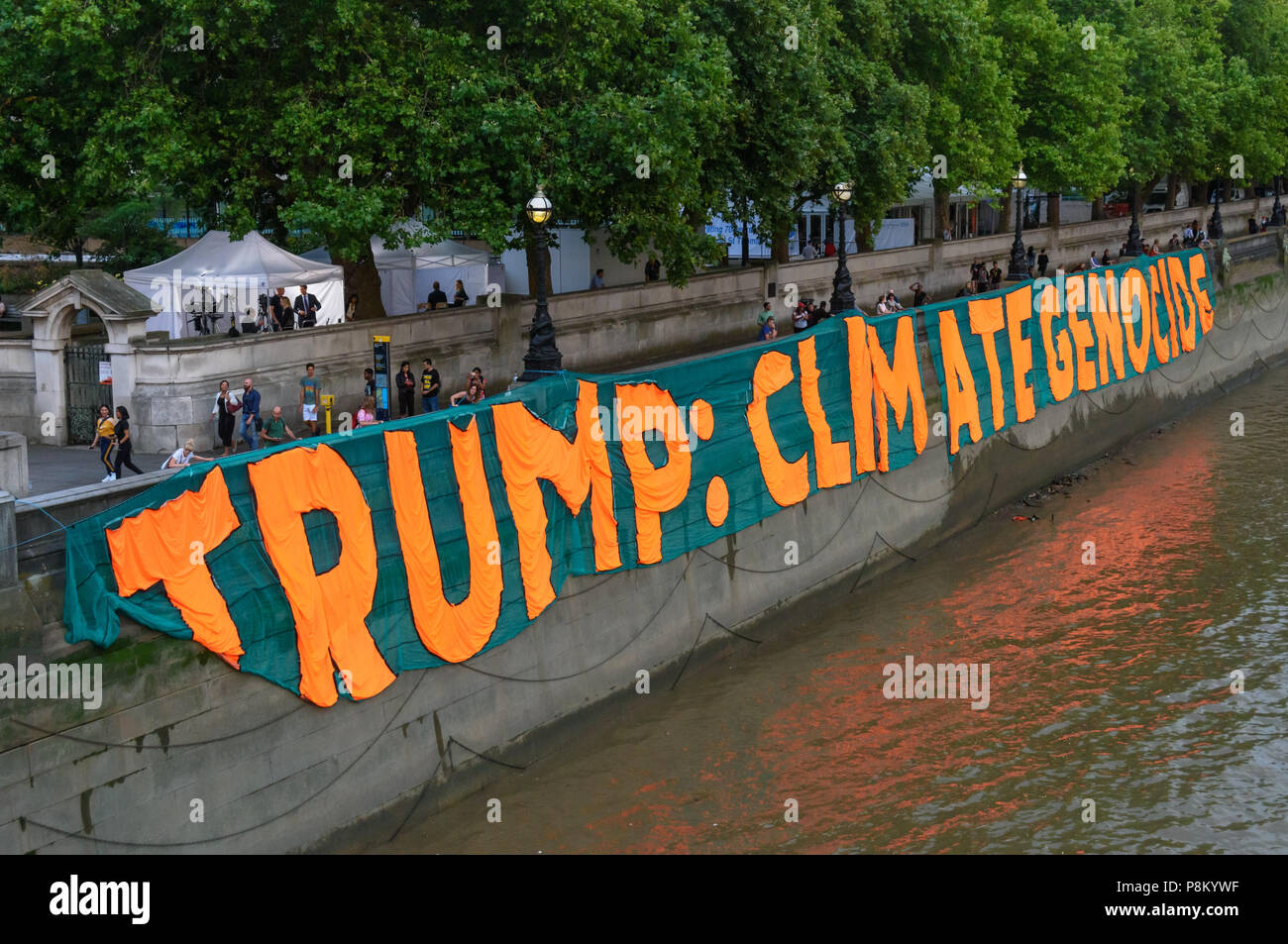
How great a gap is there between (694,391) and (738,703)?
5.72 meters

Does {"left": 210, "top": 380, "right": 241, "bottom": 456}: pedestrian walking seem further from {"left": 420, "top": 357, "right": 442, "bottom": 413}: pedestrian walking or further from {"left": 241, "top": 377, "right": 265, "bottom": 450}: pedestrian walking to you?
{"left": 420, "top": 357, "right": 442, "bottom": 413}: pedestrian walking

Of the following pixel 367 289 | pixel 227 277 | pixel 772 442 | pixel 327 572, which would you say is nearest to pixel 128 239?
pixel 367 289

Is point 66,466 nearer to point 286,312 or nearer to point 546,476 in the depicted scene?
point 286,312

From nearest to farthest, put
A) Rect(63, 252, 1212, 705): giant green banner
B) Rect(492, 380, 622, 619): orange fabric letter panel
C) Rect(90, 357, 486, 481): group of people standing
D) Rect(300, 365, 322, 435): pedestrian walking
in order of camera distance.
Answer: Rect(63, 252, 1212, 705): giant green banner → Rect(492, 380, 622, 619): orange fabric letter panel → Rect(90, 357, 486, 481): group of people standing → Rect(300, 365, 322, 435): pedestrian walking

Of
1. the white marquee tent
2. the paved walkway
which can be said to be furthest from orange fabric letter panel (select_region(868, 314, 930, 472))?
the paved walkway

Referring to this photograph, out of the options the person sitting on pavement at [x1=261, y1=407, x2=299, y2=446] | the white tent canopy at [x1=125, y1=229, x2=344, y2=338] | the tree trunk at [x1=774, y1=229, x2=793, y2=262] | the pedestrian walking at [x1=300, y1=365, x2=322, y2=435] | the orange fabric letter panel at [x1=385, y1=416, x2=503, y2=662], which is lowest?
the orange fabric letter panel at [x1=385, y1=416, x2=503, y2=662]

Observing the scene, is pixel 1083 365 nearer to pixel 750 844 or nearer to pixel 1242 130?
pixel 750 844

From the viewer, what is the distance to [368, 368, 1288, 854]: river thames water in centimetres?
2039

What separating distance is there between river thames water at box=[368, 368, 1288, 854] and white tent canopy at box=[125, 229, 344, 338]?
12674 mm

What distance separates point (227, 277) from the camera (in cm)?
3183

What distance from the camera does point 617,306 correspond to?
37.5 metres

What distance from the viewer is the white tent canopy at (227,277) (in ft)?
105

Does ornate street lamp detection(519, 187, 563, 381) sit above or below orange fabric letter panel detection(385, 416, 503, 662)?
above

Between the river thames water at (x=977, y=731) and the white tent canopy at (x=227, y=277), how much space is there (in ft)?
41.6
